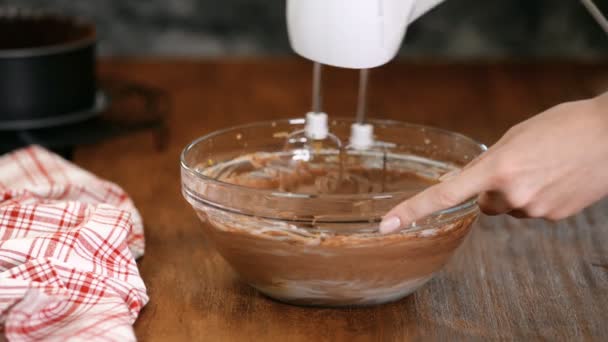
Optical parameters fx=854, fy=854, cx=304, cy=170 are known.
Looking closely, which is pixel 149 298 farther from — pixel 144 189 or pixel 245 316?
pixel 144 189

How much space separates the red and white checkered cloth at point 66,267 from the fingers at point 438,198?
28 centimetres

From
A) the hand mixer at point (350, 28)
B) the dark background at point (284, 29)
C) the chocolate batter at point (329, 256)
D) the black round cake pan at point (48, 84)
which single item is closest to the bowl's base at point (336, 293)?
the chocolate batter at point (329, 256)

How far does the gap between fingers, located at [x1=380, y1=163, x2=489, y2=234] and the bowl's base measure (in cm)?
10

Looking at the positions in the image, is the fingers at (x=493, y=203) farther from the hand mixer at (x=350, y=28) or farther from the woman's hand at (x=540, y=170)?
the hand mixer at (x=350, y=28)

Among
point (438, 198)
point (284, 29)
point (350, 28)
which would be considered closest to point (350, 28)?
point (350, 28)

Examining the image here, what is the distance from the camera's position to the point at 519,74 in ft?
6.81

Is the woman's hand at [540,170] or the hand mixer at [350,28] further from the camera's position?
the hand mixer at [350,28]

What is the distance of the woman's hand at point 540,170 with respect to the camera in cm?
80

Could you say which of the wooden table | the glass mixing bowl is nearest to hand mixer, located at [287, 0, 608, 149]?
the glass mixing bowl

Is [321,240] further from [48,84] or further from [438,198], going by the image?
[48,84]

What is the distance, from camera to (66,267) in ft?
3.01

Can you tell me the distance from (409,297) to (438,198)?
0.62 ft

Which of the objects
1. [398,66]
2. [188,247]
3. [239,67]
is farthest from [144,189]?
[398,66]

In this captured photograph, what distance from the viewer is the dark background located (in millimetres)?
2295
